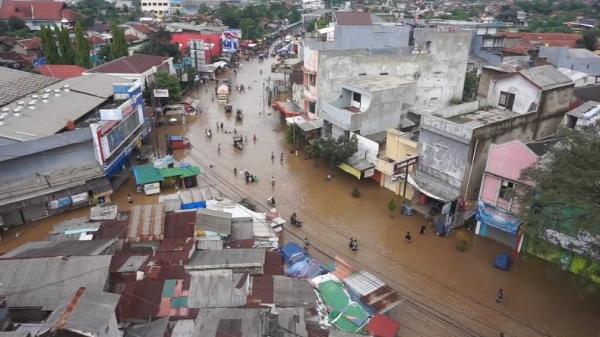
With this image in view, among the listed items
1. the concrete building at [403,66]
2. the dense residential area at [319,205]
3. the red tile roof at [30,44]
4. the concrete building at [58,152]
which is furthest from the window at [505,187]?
the red tile roof at [30,44]

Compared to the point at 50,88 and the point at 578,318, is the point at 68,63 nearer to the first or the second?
the point at 50,88

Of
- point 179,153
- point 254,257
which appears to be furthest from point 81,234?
point 179,153

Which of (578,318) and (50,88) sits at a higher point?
(50,88)

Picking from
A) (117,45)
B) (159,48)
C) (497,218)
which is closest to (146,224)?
(497,218)

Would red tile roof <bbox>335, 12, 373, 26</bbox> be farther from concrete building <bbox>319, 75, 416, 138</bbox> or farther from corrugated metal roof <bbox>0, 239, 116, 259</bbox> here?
corrugated metal roof <bbox>0, 239, 116, 259</bbox>

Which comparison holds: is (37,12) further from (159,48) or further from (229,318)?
(229,318)

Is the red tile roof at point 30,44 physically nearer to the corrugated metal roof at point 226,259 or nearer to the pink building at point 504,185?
the corrugated metal roof at point 226,259

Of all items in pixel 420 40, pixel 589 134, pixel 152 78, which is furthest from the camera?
pixel 152 78

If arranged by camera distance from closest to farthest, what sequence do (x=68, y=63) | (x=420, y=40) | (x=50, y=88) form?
(x=50, y=88) < (x=420, y=40) < (x=68, y=63)
